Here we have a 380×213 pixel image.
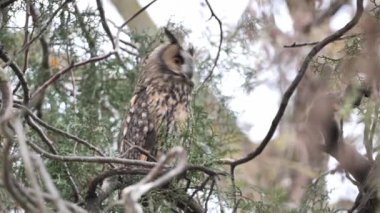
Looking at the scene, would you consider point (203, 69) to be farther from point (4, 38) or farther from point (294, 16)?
point (4, 38)

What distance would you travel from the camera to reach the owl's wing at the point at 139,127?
2904 millimetres

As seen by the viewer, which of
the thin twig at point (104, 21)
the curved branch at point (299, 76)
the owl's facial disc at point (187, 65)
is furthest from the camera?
the owl's facial disc at point (187, 65)

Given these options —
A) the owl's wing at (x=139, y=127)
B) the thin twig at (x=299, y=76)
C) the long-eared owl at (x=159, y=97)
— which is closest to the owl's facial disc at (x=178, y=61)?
the long-eared owl at (x=159, y=97)

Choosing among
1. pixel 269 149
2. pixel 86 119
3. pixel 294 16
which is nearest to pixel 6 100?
pixel 86 119

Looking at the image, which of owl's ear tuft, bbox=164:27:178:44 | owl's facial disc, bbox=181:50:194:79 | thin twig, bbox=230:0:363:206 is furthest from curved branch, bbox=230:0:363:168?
owl's facial disc, bbox=181:50:194:79

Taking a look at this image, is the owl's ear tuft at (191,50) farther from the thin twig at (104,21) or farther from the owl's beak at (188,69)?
the thin twig at (104,21)

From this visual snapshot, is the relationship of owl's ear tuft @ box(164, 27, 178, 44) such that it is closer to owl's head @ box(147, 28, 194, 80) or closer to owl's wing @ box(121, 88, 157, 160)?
owl's head @ box(147, 28, 194, 80)

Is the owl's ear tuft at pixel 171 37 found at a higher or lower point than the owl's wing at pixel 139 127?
higher

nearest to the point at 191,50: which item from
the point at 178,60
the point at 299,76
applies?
the point at 178,60

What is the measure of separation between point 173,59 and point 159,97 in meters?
0.19

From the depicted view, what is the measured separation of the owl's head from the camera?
3.22 metres

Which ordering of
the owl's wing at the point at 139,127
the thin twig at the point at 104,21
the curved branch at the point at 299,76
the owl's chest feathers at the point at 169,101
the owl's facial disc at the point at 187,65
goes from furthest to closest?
the owl's facial disc at the point at 187,65 < the owl's chest feathers at the point at 169,101 < the owl's wing at the point at 139,127 < the thin twig at the point at 104,21 < the curved branch at the point at 299,76

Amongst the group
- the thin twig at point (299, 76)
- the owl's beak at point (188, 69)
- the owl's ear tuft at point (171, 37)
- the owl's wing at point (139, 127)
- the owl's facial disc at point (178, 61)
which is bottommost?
the thin twig at point (299, 76)

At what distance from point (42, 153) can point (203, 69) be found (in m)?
1.48
